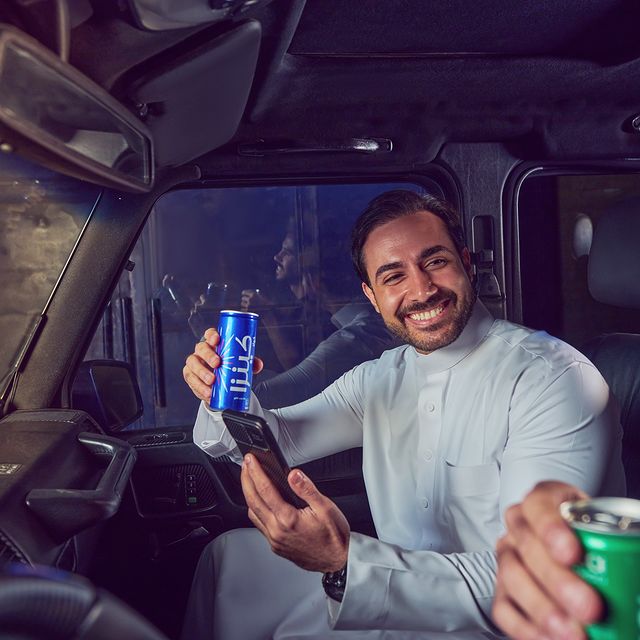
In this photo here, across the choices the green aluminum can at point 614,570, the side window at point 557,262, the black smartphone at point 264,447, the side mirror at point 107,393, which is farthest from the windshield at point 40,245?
the side window at point 557,262

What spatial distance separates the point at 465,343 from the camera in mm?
2143

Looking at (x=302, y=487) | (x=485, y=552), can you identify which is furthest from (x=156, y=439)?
(x=485, y=552)

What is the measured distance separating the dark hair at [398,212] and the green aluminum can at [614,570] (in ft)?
5.15

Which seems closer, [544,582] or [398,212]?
[544,582]

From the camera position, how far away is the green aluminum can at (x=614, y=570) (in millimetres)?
692

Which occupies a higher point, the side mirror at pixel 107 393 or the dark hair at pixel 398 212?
the dark hair at pixel 398 212

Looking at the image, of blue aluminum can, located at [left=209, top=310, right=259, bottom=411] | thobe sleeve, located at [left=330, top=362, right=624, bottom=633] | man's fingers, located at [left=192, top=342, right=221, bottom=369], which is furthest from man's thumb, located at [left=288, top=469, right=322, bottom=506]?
man's fingers, located at [left=192, top=342, right=221, bottom=369]

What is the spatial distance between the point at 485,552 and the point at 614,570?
1.02 metres

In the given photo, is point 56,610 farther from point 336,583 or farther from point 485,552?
point 485,552

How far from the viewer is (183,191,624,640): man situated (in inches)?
64.4

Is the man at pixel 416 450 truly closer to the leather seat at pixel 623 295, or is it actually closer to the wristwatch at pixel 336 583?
the wristwatch at pixel 336 583

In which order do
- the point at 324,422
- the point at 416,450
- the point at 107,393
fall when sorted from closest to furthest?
the point at 416,450
the point at 107,393
the point at 324,422

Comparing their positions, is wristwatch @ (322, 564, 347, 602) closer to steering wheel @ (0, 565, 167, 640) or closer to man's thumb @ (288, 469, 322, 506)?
man's thumb @ (288, 469, 322, 506)

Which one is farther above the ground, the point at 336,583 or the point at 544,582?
the point at 544,582
